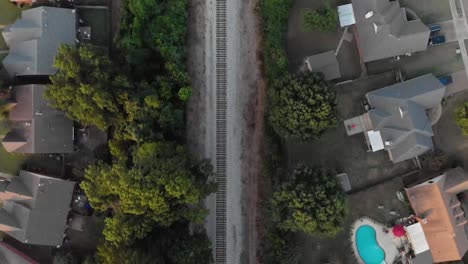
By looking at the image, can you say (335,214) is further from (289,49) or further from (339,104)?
(289,49)

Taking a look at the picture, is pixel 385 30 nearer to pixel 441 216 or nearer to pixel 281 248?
pixel 441 216

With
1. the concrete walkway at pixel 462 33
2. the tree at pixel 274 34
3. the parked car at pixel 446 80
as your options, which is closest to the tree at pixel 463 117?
the parked car at pixel 446 80

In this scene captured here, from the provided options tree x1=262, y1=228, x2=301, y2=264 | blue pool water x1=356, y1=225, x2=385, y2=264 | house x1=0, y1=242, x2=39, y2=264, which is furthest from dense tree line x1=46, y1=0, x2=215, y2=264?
blue pool water x1=356, y1=225, x2=385, y2=264

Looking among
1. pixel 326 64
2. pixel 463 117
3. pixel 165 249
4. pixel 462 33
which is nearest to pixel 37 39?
pixel 165 249

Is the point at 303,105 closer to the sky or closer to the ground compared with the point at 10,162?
closer to the sky

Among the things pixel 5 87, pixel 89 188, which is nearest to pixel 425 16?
pixel 89 188

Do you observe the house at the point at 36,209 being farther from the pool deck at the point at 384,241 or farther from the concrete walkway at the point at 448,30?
the concrete walkway at the point at 448,30
